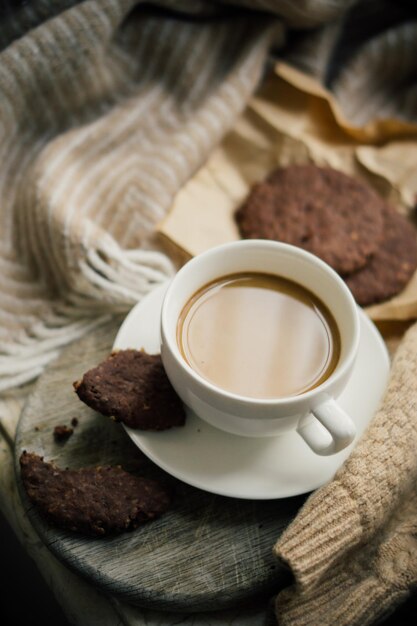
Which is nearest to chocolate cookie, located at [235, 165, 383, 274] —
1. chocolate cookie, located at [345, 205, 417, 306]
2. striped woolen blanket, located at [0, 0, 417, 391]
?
chocolate cookie, located at [345, 205, 417, 306]

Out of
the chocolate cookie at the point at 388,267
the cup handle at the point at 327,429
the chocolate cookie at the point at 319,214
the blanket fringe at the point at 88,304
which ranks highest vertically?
the blanket fringe at the point at 88,304

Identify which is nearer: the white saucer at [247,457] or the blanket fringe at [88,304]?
the white saucer at [247,457]

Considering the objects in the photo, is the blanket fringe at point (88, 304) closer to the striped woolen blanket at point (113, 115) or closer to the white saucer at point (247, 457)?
the striped woolen blanket at point (113, 115)

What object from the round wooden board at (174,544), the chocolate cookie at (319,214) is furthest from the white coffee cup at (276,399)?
the chocolate cookie at (319,214)

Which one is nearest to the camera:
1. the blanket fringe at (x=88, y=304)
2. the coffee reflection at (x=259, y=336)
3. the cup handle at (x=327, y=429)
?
the cup handle at (x=327, y=429)

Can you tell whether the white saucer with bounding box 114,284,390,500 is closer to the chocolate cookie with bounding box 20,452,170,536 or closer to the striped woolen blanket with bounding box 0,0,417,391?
the chocolate cookie with bounding box 20,452,170,536

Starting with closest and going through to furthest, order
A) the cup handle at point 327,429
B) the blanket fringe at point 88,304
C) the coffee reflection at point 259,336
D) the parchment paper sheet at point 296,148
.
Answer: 1. the cup handle at point 327,429
2. the coffee reflection at point 259,336
3. the blanket fringe at point 88,304
4. the parchment paper sheet at point 296,148

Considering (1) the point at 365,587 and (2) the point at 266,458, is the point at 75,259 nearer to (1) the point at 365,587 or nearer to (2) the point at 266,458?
(2) the point at 266,458
